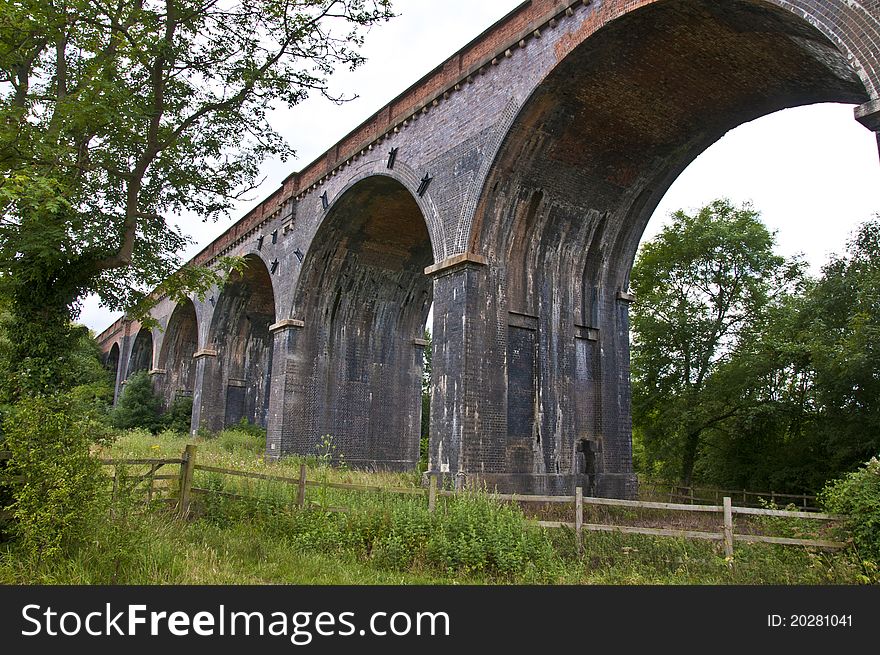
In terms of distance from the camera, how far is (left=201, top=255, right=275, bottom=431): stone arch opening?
87.9 feet

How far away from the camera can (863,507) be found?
7.08m

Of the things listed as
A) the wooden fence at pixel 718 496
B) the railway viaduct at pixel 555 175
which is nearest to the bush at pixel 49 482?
the railway viaduct at pixel 555 175

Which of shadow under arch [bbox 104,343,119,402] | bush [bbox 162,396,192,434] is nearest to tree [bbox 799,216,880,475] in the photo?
bush [bbox 162,396,192,434]

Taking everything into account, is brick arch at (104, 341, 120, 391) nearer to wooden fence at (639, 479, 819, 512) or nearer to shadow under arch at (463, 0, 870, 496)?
wooden fence at (639, 479, 819, 512)

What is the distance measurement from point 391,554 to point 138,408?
26.8 metres

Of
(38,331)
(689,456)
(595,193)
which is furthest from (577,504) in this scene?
(689,456)

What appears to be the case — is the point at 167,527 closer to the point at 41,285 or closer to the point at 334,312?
the point at 41,285

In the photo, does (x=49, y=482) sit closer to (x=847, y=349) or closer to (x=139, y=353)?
(x=847, y=349)

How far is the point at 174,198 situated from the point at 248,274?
535 inches

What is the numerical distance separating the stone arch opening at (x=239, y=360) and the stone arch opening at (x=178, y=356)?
6662mm

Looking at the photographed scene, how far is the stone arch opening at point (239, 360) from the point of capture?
26.8 metres

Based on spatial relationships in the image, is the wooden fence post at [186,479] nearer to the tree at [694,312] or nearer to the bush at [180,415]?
the tree at [694,312]

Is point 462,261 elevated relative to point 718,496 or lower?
elevated

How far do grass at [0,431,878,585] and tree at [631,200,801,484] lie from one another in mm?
15570
